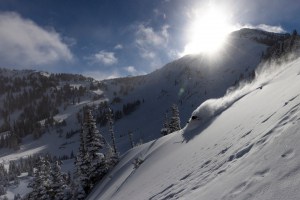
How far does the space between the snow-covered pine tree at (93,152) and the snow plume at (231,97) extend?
18.9 metres

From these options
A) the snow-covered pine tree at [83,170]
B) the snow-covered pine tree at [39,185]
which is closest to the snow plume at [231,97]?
the snow-covered pine tree at [83,170]

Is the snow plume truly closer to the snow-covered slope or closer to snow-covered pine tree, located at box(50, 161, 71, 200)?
the snow-covered slope

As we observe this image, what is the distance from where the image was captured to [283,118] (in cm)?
895

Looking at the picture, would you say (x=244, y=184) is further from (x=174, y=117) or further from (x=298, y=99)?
(x=174, y=117)

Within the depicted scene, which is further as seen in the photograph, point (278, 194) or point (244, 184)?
point (244, 184)

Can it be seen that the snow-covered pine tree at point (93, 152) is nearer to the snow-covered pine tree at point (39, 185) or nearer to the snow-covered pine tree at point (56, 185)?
the snow-covered pine tree at point (56, 185)

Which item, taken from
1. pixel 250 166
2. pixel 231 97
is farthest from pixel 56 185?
pixel 250 166

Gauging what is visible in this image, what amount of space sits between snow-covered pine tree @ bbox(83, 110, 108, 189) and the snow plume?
1888 cm

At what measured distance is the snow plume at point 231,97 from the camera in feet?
70.9

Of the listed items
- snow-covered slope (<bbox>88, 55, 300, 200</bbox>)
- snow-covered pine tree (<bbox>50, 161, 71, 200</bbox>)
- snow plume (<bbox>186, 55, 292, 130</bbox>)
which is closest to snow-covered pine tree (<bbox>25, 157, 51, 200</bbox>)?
snow-covered pine tree (<bbox>50, 161, 71, 200</bbox>)

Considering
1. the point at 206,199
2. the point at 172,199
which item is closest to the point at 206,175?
the point at 172,199

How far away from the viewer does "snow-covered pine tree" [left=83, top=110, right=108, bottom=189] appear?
38.2 metres

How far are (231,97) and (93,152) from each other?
24.1 meters

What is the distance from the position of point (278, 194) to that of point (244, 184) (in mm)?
1200
